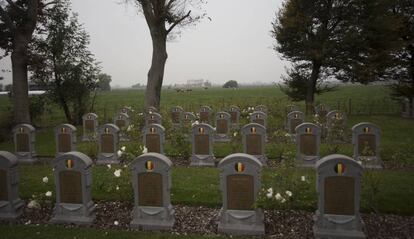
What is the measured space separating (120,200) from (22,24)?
13.4 meters

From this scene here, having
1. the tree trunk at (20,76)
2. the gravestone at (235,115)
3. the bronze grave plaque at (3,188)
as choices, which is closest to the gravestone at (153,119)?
the gravestone at (235,115)

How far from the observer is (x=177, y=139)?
12.4m

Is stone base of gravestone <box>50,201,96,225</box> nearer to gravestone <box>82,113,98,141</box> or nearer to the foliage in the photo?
gravestone <box>82,113,98,141</box>

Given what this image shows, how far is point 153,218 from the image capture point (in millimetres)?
6789

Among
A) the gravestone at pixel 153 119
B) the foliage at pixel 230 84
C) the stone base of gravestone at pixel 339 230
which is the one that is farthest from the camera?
the foliage at pixel 230 84

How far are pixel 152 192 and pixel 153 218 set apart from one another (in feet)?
1.62

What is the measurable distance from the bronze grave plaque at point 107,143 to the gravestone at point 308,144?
20.0ft

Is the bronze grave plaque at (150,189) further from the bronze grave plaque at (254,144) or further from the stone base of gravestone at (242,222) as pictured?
the bronze grave plaque at (254,144)

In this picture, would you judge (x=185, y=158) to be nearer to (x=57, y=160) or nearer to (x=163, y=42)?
(x=57, y=160)

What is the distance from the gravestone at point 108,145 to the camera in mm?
11961

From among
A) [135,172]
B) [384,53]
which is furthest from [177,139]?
[384,53]

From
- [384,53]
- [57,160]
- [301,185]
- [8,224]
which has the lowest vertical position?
[8,224]

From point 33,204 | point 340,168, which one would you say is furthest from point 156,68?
point 340,168

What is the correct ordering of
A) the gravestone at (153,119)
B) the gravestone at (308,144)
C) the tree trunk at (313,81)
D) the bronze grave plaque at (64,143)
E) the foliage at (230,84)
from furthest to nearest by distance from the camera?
the foliage at (230,84) → the tree trunk at (313,81) → the gravestone at (153,119) → the bronze grave plaque at (64,143) → the gravestone at (308,144)
